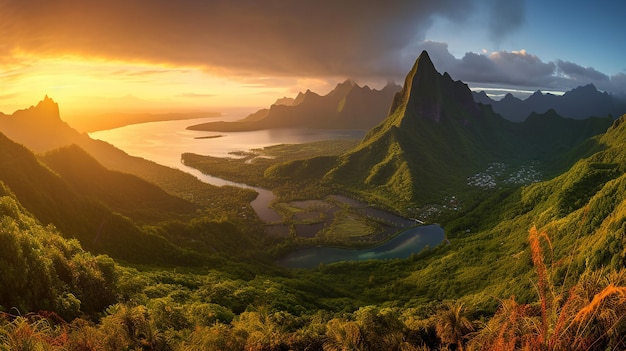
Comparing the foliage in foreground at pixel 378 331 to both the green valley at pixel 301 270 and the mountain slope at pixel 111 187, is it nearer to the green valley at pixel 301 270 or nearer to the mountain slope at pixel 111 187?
the green valley at pixel 301 270

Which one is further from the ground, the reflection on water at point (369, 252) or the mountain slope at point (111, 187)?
the mountain slope at point (111, 187)

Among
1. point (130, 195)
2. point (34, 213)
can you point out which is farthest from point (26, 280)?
point (130, 195)

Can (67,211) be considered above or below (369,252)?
above

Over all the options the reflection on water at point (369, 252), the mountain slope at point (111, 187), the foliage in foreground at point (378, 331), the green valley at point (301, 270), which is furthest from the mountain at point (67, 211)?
the reflection on water at point (369, 252)

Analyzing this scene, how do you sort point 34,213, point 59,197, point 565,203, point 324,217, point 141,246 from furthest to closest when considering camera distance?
point 324,217
point 565,203
point 141,246
point 59,197
point 34,213

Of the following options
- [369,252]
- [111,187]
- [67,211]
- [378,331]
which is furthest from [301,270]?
[378,331]

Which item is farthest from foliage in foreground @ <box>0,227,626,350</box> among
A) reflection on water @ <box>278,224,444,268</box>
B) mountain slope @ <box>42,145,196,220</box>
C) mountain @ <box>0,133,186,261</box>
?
mountain slope @ <box>42,145,196,220</box>

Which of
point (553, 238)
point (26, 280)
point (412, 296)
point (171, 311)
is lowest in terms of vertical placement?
point (412, 296)

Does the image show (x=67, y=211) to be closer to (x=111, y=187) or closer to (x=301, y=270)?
(x=111, y=187)

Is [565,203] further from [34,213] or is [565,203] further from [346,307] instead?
[34,213]
